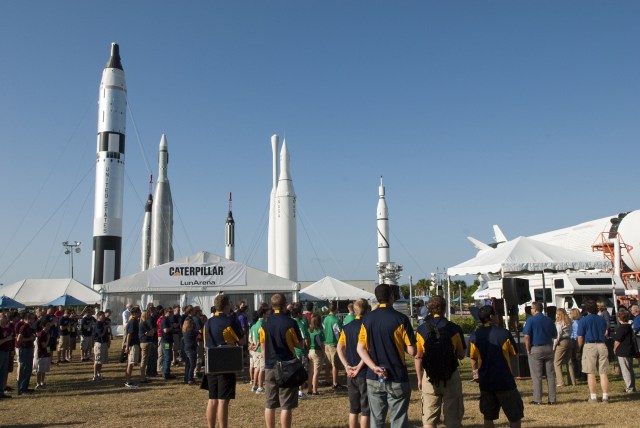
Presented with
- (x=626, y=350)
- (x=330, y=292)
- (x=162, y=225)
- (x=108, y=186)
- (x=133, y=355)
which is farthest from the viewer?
(x=162, y=225)

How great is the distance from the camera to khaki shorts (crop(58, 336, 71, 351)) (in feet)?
54.5

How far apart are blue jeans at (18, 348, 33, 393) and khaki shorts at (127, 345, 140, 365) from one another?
1.91 meters

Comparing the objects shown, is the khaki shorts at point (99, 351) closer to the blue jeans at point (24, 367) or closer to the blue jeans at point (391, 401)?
the blue jeans at point (24, 367)

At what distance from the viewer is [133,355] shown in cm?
1186

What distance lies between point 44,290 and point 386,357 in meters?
28.3

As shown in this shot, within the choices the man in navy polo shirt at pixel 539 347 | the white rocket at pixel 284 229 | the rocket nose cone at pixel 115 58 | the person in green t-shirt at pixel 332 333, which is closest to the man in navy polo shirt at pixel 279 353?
the person in green t-shirt at pixel 332 333

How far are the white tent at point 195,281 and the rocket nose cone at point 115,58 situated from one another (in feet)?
63.9

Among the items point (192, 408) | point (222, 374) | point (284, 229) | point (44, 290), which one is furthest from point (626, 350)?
point (44, 290)

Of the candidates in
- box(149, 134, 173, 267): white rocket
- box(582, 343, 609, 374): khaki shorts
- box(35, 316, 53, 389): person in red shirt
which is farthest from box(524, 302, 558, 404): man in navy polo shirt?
box(149, 134, 173, 267): white rocket

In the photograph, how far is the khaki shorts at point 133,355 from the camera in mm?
11742

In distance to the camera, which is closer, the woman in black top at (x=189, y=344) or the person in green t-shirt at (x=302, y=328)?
the person in green t-shirt at (x=302, y=328)

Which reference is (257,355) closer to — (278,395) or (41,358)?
(278,395)

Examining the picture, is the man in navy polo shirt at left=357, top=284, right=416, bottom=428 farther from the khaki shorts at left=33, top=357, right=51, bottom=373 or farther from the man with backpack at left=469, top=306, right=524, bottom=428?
the khaki shorts at left=33, top=357, right=51, bottom=373

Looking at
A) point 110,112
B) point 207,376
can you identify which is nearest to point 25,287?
point 110,112
